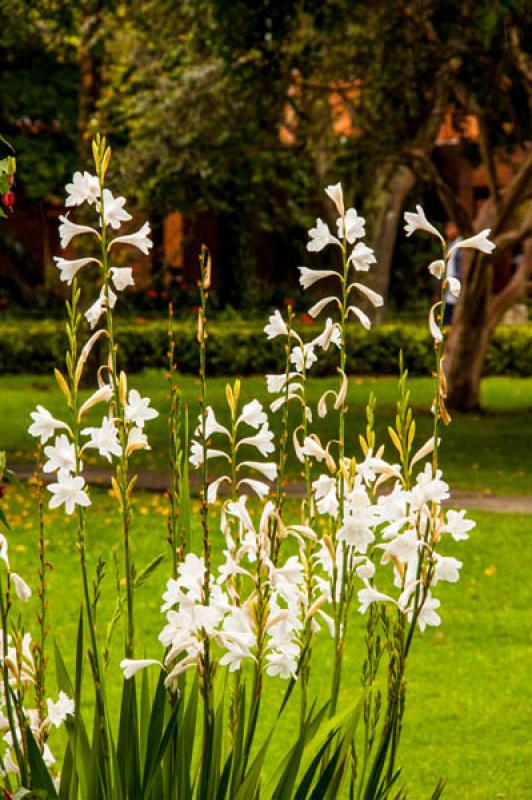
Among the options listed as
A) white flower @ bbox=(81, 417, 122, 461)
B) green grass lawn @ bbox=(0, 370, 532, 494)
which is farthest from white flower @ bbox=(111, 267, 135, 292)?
green grass lawn @ bbox=(0, 370, 532, 494)

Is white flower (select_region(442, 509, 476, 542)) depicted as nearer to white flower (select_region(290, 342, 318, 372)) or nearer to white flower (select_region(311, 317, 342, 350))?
white flower (select_region(311, 317, 342, 350))

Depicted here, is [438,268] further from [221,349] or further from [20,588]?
[221,349]

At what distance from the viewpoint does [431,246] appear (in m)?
31.0

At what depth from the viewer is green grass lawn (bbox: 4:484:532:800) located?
5.79 m

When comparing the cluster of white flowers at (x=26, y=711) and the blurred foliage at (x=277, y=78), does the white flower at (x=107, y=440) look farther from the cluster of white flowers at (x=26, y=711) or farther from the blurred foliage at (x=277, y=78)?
the blurred foliage at (x=277, y=78)

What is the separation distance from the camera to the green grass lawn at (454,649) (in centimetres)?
579

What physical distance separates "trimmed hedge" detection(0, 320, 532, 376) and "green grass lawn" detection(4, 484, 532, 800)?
38.0 feet

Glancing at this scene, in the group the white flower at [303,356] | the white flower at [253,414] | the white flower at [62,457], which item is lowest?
the white flower at [62,457]

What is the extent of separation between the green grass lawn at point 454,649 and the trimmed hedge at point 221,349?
38.0ft

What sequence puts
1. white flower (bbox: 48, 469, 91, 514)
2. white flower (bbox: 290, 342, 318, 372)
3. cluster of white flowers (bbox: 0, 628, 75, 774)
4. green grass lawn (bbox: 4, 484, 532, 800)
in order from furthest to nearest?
green grass lawn (bbox: 4, 484, 532, 800)
white flower (bbox: 290, 342, 318, 372)
cluster of white flowers (bbox: 0, 628, 75, 774)
white flower (bbox: 48, 469, 91, 514)

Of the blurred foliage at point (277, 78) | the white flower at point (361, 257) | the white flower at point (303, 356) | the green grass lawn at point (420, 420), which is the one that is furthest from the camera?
the blurred foliage at point (277, 78)

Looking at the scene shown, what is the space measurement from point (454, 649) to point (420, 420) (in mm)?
10177

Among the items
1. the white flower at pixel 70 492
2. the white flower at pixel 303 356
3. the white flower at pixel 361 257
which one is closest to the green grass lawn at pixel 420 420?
the white flower at pixel 303 356

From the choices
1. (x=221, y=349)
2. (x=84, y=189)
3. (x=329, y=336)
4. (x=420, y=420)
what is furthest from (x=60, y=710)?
(x=221, y=349)
